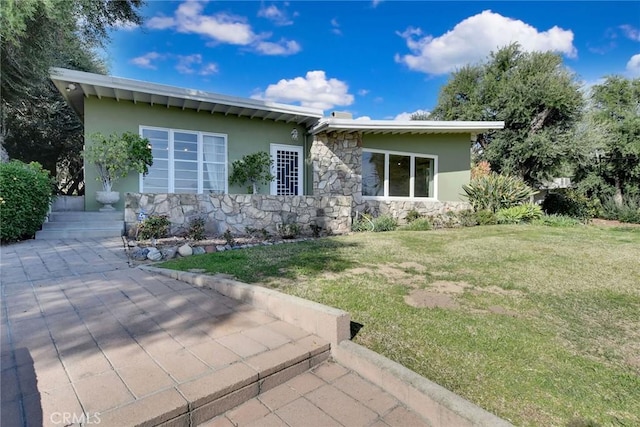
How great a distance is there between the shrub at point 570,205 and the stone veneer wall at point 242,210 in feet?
43.2

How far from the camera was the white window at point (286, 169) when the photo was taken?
10.5 metres

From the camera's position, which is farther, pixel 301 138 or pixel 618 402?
pixel 301 138

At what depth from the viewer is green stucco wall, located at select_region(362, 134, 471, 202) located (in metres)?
12.2

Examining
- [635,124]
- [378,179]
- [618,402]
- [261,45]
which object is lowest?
[618,402]

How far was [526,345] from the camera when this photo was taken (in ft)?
8.16

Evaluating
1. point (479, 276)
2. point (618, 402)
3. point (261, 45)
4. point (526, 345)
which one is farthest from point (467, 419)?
point (261, 45)

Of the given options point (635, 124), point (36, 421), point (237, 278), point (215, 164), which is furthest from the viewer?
point (635, 124)

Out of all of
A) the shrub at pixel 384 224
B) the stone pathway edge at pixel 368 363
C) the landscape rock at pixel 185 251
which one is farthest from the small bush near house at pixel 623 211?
the landscape rock at pixel 185 251

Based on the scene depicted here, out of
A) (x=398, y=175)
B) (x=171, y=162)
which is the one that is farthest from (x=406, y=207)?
(x=171, y=162)

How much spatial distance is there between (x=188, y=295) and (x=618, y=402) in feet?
11.3

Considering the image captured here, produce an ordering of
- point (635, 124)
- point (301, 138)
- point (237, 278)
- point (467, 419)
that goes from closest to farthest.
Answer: point (467, 419)
point (237, 278)
point (301, 138)
point (635, 124)

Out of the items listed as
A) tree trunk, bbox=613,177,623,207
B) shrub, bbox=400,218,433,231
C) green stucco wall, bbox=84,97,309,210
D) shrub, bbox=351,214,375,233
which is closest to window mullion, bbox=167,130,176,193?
green stucco wall, bbox=84,97,309,210

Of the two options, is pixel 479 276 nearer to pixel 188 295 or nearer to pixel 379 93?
pixel 188 295

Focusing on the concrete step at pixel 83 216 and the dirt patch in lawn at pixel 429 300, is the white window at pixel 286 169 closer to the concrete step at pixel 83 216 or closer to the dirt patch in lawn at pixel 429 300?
the concrete step at pixel 83 216
